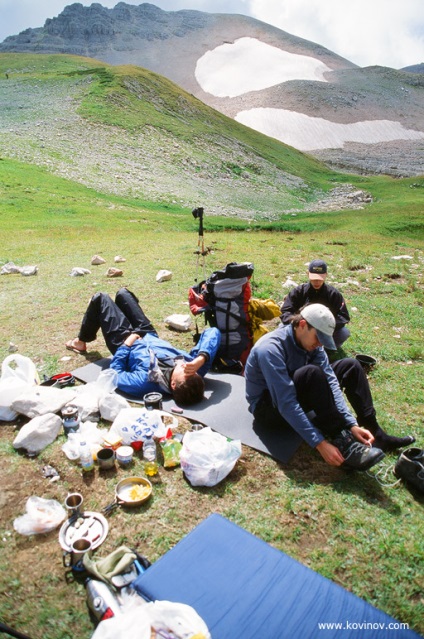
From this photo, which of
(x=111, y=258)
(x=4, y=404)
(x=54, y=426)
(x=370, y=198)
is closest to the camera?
(x=54, y=426)

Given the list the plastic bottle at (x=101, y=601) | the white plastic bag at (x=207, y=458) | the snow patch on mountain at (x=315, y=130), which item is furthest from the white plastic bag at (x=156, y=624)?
the snow patch on mountain at (x=315, y=130)

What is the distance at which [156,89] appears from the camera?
57625 millimetres

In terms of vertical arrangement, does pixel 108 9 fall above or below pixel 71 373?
above

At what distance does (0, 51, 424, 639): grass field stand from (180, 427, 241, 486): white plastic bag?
0.12m

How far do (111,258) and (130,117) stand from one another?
3847 centimetres

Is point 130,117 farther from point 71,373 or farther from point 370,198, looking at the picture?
point 71,373

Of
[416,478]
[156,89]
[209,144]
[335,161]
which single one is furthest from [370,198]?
[335,161]

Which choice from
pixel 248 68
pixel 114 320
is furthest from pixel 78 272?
pixel 248 68

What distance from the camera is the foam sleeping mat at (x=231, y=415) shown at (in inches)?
189

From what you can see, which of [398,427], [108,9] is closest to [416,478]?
[398,427]

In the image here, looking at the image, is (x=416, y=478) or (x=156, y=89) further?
(x=156, y=89)

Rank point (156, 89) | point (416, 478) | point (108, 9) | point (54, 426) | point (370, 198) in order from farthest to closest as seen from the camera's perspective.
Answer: point (108, 9) → point (156, 89) → point (370, 198) → point (54, 426) → point (416, 478)

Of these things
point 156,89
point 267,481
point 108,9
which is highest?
point 108,9

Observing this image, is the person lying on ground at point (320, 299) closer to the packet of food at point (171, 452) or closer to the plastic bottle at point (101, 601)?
the packet of food at point (171, 452)
